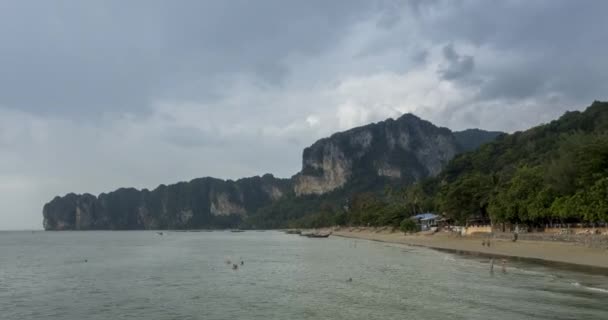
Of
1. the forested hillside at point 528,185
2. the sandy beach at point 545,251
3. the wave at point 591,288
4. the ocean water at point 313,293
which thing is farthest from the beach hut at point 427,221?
the wave at point 591,288

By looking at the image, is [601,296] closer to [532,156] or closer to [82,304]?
[82,304]

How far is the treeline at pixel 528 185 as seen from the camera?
180 feet

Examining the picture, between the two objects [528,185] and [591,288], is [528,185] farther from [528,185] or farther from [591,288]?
[591,288]

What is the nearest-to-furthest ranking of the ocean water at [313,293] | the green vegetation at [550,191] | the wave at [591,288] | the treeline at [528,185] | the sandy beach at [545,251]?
the ocean water at [313,293], the wave at [591,288], the sandy beach at [545,251], the green vegetation at [550,191], the treeline at [528,185]

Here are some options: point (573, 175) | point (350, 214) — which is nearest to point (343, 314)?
point (573, 175)

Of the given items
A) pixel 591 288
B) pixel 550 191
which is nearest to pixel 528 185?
pixel 550 191

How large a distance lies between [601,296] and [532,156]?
11523 cm

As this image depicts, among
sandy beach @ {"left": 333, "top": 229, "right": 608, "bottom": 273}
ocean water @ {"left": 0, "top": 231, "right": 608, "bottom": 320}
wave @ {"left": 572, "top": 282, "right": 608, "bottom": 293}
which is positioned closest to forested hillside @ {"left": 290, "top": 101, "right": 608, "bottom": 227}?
sandy beach @ {"left": 333, "top": 229, "right": 608, "bottom": 273}

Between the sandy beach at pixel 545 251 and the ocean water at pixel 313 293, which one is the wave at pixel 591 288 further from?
the sandy beach at pixel 545 251

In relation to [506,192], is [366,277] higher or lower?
lower

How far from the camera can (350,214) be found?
619ft

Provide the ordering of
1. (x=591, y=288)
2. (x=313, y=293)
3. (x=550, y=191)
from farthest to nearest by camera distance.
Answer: (x=550, y=191) < (x=313, y=293) < (x=591, y=288)

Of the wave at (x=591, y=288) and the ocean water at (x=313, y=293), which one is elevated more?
the wave at (x=591, y=288)

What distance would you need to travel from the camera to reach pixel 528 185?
6969 centimetres
